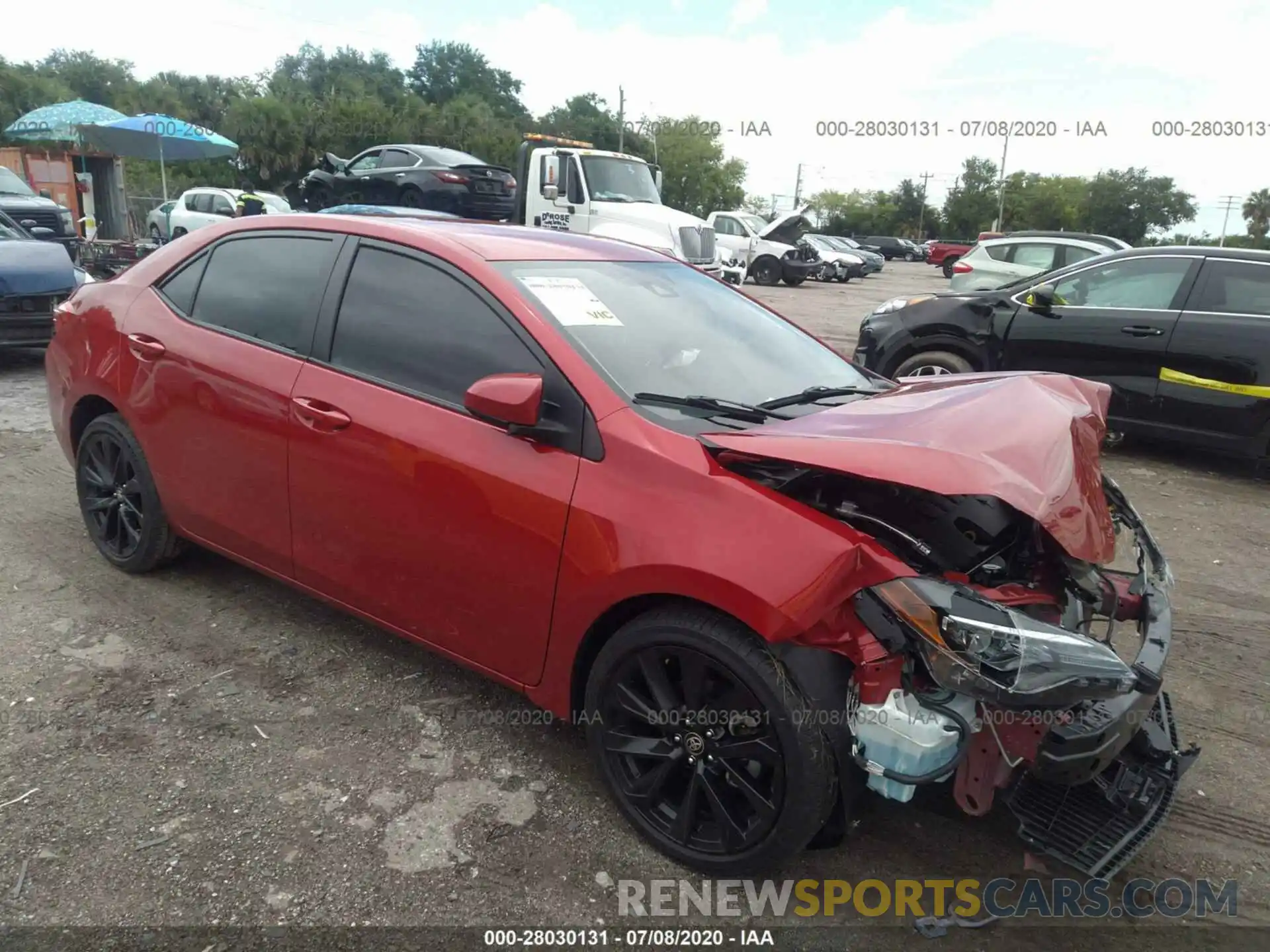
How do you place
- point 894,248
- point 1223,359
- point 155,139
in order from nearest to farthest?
1. point 1223,359
2. point 155,139
3. point 894,248

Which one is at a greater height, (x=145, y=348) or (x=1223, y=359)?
(x=145, y=348)

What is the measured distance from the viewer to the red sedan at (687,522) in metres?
2.11

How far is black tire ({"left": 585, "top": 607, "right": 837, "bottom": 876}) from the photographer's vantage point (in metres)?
2.17

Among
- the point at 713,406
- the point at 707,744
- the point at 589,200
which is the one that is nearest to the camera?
the point at 707,744

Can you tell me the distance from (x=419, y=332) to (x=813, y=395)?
133 cm

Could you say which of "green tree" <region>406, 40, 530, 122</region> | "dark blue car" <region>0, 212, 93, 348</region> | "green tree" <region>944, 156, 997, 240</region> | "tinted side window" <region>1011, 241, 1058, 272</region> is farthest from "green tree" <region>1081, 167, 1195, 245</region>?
"dark blue car" <region>0, 212, 93, 348</region>

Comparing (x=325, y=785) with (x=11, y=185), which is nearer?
(x=325, y=785)


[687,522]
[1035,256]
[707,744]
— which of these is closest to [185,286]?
[687,522]

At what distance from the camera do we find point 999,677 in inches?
78.2

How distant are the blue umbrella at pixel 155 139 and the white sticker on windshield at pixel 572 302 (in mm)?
18104

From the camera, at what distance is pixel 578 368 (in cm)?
258

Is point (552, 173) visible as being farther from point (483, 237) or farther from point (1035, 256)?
point (483, 237)

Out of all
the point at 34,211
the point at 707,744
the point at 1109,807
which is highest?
the point at 34,211

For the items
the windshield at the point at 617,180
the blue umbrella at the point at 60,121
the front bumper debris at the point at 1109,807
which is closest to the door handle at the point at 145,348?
the front bumper debris at the point at 1109,807
